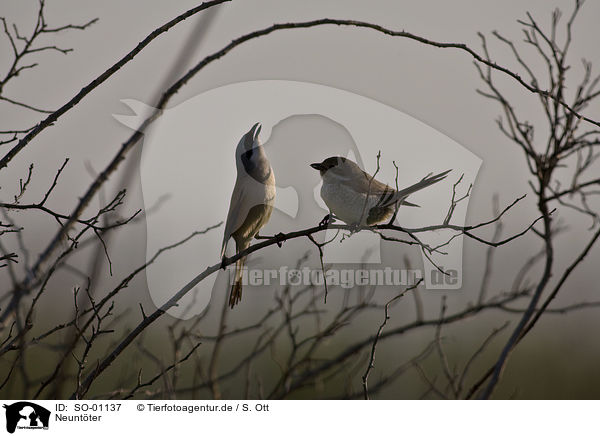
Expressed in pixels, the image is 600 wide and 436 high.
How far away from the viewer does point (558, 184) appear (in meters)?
2.38

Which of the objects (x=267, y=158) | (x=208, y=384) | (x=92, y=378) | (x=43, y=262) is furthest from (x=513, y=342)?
(x=267, y=158)

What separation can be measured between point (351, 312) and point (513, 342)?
0.93 m

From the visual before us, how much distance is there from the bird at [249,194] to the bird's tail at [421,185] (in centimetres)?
64

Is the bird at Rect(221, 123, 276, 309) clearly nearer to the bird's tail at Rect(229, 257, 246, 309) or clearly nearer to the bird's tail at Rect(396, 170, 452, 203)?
the bird's tail at Rect(229, 257, 246, 309)

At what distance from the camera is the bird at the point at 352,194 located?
9.30ft

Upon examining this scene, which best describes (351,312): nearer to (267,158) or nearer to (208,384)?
(208,384)

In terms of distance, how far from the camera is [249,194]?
9.75ft
